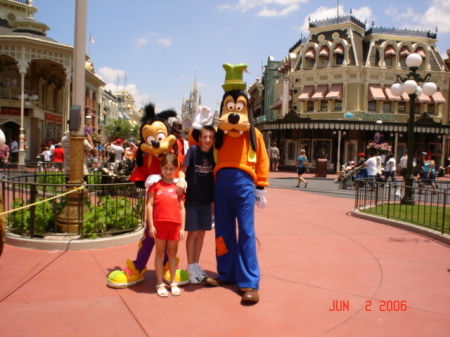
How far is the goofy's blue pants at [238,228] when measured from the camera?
13.2ft

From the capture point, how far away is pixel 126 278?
4.09m

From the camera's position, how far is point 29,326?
3.15 metres

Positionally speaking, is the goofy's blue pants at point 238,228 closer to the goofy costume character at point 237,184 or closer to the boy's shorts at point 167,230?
the goofy costume character at point 237,184

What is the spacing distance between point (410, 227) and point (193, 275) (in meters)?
5.24

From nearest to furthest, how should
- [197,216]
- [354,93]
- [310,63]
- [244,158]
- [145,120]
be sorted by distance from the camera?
[244,158] → [197,216] → [145,120] → [354,93] → [310,63]

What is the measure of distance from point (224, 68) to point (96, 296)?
285cm

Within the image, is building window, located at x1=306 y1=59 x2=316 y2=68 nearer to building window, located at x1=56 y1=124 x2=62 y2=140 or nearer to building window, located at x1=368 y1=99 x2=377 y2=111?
building window, located at x1=368 y1=99 x2=377 y2=111

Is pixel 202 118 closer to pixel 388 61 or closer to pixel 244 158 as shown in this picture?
pixel 244 158

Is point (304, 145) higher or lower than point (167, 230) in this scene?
higher

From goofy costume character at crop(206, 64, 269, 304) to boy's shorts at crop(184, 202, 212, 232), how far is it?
14 cm

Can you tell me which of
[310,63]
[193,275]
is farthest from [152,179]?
[310,63]

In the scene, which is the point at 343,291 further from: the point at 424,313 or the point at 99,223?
the point at 99,223

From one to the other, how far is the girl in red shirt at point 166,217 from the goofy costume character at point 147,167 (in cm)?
13

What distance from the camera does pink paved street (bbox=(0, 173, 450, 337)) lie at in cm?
325
